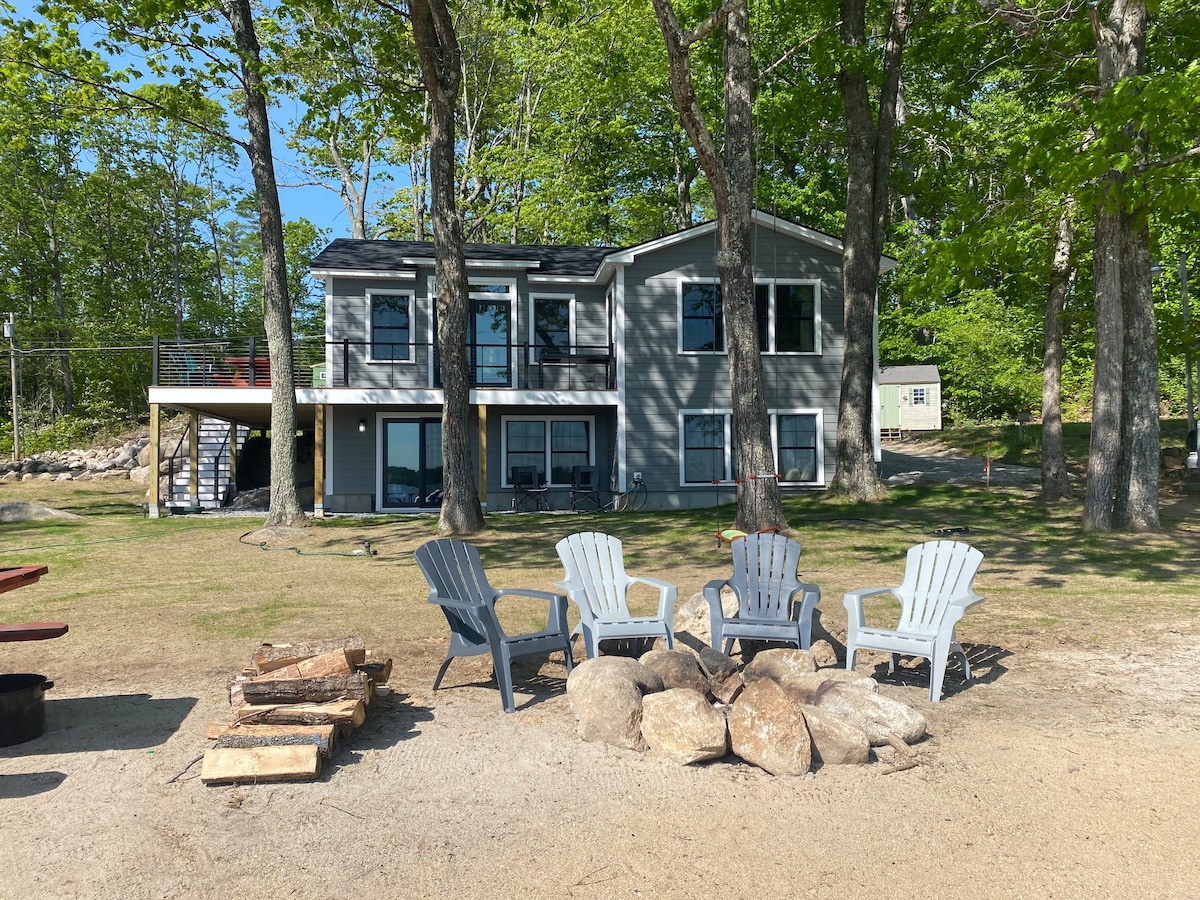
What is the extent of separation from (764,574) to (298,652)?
3291mm

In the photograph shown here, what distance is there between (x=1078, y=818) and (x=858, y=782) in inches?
37.9

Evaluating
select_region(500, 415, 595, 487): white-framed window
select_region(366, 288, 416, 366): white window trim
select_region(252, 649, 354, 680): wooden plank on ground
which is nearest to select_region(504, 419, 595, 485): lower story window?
select_region(500, 415, 595, 487): white-framed window

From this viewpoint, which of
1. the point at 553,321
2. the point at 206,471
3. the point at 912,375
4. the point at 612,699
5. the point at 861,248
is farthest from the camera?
the point at 912,375

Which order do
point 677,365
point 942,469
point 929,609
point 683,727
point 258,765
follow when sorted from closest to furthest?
point 258,765 → point 683,727 → point 929,609 → point 677,365 → point 942,469

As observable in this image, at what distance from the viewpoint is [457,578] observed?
6336 mm

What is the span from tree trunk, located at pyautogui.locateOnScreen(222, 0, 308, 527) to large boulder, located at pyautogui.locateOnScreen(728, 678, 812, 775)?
12.4 metres

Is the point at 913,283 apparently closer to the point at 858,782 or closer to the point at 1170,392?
the point at 858,782

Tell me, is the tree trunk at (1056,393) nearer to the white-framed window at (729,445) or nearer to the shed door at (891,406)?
the white-framed window at (729,445)

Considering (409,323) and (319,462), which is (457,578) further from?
(409,323)

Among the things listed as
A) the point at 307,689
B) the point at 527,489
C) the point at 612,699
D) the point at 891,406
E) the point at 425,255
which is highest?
the point at 425,255

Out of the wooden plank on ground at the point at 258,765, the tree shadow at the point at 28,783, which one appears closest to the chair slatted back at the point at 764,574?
the wooden plank on ground at the point at 258,765

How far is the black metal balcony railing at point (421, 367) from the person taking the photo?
773 inches

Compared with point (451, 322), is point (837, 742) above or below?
below

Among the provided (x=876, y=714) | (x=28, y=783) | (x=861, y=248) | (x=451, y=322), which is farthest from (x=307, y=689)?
(x=861, y=248)
